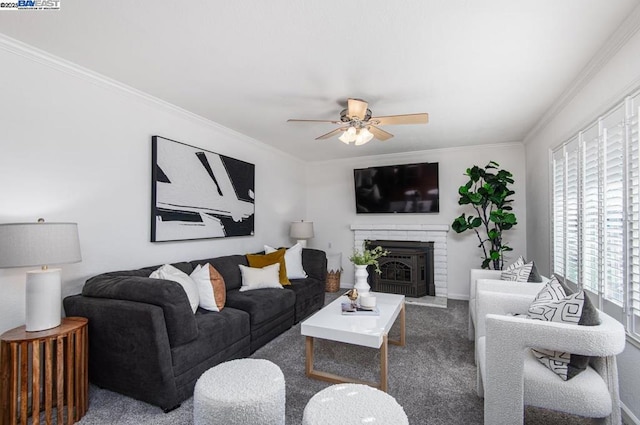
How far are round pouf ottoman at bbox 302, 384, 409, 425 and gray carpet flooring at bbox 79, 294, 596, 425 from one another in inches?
26.5

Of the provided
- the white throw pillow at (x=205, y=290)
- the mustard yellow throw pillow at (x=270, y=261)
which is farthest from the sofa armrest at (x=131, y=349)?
the mustard yellow throw pillow at (x=270, y=261)

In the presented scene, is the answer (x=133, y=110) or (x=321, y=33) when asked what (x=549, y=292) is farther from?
(x=133, y=110)

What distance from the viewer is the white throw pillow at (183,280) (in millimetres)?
2451

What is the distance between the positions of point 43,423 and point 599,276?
12.8 ft

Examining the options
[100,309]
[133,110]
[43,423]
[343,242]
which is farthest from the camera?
[343,242]

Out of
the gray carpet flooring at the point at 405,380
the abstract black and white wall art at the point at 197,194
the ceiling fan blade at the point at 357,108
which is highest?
the ceiling fan blade at the point at 357,108

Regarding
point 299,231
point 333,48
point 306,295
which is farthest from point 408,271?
point 333,48

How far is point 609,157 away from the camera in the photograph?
2.16 m

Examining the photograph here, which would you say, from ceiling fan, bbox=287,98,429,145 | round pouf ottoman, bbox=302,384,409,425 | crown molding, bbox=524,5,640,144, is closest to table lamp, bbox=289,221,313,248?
ceiling fan, bbox=287,98,429,145

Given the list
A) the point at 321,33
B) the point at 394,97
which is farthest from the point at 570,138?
the point at 321,33

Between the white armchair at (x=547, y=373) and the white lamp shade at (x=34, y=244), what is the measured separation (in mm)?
2542

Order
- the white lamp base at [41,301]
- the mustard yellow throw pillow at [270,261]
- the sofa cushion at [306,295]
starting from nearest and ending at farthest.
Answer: the white lamp base at [41,301] → the sofa cushion at [306,295] → the mustard yellow throw pillow at [270,261]

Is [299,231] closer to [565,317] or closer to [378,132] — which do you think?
[378,132]

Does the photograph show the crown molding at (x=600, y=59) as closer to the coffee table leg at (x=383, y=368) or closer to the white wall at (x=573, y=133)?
the white wall at (x=573, y=133)
